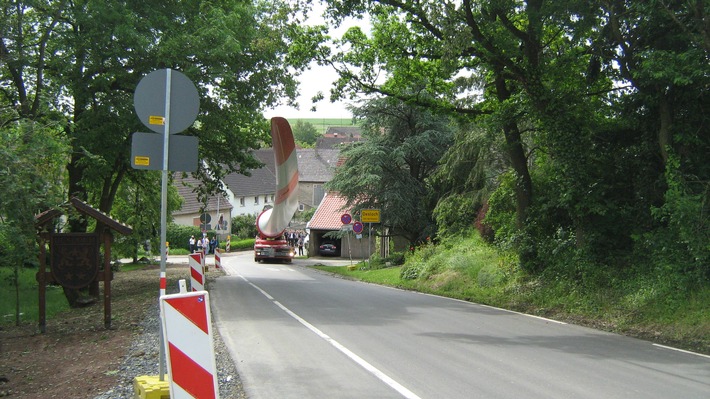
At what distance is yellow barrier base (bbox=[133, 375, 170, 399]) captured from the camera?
18.9 ft

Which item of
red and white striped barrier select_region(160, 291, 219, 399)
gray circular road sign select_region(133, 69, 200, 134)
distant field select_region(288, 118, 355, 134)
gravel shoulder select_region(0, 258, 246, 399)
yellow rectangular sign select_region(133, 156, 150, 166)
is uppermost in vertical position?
distant field select_region(288, 118, 355, 134)

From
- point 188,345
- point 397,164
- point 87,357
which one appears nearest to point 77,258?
point 87,357

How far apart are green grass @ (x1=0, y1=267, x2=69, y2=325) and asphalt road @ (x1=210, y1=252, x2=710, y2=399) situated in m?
5.03

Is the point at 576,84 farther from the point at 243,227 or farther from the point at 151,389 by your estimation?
the point at 243,227

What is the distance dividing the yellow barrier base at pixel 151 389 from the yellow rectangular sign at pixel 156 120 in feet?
8.10

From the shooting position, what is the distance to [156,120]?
20.2 ft

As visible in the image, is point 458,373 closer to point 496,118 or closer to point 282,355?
point 282,355

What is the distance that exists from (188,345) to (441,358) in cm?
465

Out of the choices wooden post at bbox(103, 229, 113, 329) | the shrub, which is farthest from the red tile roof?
wooden post at bbox(103, 229, 113, 329)

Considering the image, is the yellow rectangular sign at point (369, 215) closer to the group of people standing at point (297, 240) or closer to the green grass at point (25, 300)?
the green grass at point (25, 300)

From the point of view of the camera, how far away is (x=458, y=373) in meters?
7.73

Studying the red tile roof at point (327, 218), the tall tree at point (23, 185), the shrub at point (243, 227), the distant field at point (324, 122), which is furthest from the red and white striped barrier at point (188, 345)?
the distant field at point (324, 122)

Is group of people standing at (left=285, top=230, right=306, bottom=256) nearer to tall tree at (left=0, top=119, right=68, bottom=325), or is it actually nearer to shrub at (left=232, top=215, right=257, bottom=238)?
shrub at (left=232, top=215, right=257, bottom=238)

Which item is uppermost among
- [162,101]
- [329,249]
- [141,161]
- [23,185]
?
[162,101]
